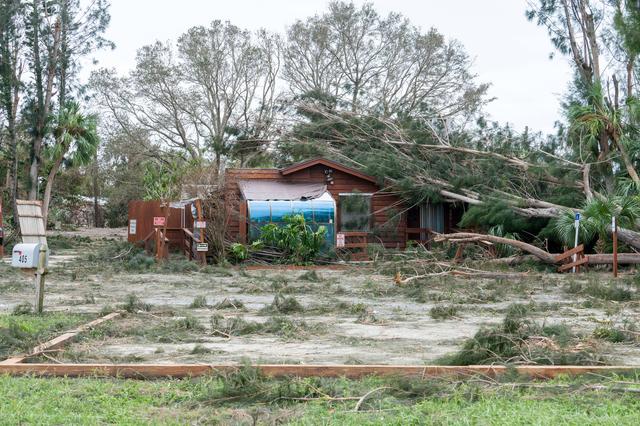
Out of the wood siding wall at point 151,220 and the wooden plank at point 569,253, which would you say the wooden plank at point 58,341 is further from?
the wood siding wall at point 151,220

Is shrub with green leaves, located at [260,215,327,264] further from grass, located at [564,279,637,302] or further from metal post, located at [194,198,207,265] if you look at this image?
grass, located at [564,279,637,302]

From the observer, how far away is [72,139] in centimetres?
3628

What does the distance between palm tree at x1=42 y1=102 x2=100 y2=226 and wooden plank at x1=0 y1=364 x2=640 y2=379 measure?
30.3 m

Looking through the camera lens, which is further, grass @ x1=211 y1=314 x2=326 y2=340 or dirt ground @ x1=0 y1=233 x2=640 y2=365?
grass @ x1=211 y1=314 x2=326 y2=340

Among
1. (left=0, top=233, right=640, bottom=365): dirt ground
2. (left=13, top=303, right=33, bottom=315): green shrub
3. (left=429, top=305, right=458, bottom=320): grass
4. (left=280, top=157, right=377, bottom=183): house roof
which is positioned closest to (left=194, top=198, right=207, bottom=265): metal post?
(left=0, top=233, right=640, bottom=365): dirt ground

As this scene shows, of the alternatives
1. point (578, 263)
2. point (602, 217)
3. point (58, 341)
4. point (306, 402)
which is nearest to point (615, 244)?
point (602, 217)

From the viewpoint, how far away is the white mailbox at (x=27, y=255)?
10758 mm

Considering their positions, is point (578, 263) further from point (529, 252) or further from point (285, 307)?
point (285, 307)

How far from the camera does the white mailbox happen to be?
35.3 ft

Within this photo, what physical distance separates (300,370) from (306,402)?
31.0 inches

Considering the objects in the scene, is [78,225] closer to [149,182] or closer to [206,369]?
[149,182]

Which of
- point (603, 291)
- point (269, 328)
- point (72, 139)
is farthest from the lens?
point (72, 139)

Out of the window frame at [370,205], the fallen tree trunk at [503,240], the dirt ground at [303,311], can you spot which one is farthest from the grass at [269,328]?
the window frame at [370,205]

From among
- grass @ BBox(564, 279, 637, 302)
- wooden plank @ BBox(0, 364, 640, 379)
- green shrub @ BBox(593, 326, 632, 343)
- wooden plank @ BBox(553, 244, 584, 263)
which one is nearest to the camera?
wooden plank @ BBox(0, 364, 640, 379)
